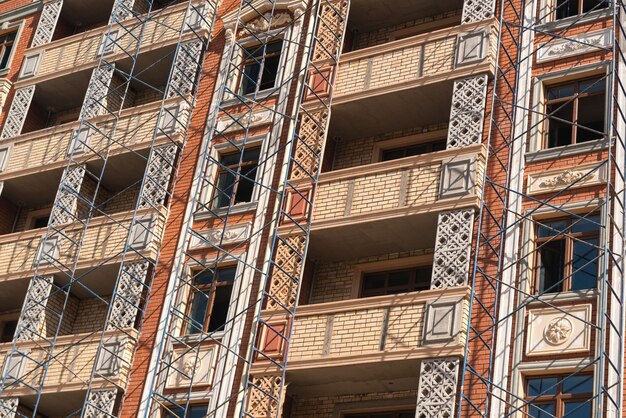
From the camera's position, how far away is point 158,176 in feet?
88.8

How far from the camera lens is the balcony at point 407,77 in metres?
23.9

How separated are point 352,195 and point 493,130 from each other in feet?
10.6

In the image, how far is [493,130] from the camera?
905 inches

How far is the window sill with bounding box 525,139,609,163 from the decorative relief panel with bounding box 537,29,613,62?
2.04 meters

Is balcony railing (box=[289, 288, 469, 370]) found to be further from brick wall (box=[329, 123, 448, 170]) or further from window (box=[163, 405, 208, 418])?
brick wall (box=[329, 123, 448, 170])

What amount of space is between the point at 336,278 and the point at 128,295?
488cm

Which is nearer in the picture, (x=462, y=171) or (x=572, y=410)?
(x=572, y=410)

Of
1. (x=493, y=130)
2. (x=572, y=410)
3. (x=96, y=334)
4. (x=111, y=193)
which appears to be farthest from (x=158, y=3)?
(x=572, y=410)

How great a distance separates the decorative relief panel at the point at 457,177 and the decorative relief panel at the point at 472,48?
253 centimetres

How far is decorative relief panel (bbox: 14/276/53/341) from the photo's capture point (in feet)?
87.7

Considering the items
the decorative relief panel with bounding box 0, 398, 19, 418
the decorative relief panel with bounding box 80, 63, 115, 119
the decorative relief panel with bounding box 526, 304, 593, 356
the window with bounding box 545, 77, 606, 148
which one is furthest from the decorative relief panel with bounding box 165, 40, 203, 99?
the decorative relief panel with bounding box 526, 304, 593, 356

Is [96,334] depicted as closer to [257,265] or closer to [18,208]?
[257,265]

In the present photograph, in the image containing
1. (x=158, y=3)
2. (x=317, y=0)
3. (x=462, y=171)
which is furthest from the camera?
(x=158, y=3)

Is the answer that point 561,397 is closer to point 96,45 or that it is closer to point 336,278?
point 336,278
